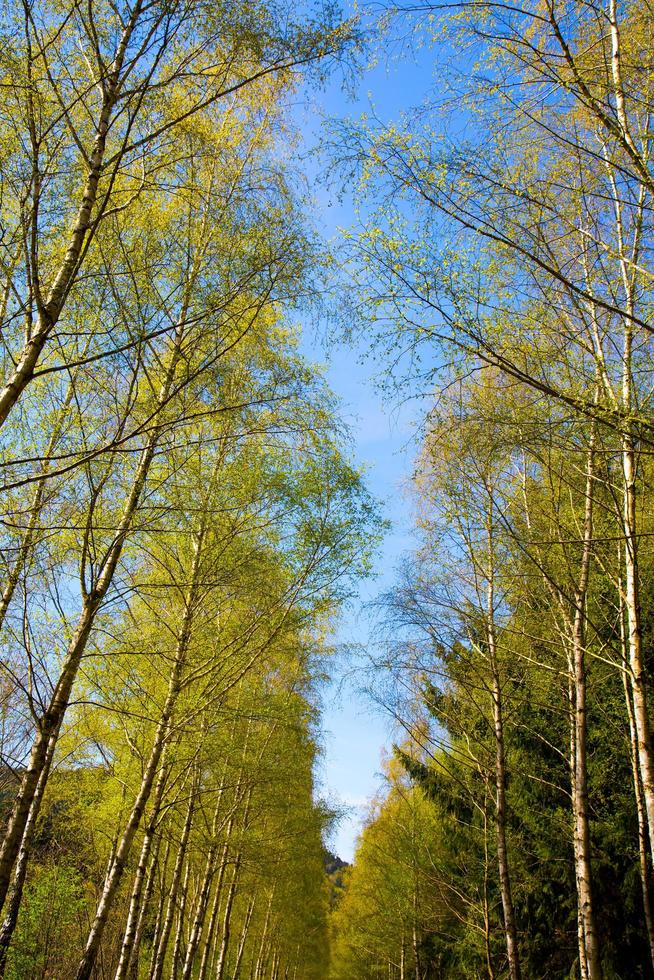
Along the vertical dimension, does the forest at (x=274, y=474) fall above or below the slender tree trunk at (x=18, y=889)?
above

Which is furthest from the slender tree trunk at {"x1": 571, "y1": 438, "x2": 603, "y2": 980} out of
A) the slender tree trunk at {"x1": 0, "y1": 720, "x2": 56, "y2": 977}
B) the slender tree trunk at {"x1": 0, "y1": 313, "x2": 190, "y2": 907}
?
the slender tree trunk at {"x1": 0, "y1": 720, "x2": 56, "y2": 977}

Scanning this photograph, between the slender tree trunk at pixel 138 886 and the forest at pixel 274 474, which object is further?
the slender tree trunk at pixel 138 886

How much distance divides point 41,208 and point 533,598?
6341mm

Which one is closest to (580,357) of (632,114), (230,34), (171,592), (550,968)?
(632,114)

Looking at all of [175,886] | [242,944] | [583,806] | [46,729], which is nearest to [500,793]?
[583,806]

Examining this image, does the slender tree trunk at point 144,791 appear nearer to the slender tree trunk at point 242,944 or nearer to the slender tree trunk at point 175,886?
the slender tree trunk at point 175,886

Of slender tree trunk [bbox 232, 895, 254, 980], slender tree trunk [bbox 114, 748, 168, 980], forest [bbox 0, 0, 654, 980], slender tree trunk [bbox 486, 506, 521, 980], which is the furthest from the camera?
slender tree trunk [bbox 232, 895, 254, 980]

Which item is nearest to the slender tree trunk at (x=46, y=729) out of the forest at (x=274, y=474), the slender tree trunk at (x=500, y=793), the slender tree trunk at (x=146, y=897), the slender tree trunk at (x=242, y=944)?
the forest at (x=274, y=474)

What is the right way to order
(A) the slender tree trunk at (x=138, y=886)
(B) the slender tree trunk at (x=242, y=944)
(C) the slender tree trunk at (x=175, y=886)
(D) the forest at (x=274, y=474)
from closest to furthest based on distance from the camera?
(D) the forest at (x=274, y=474), (A) the slender tree trunk at (x=138, y=886), (C) the slender tree trunk at (x=175, y=886), (B) the slender tree trunk at (x=242, y=944)

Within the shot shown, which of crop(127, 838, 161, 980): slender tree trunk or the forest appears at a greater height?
the forest

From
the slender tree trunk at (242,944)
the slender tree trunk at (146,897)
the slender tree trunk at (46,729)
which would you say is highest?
the slender tree trunk at (46,729)

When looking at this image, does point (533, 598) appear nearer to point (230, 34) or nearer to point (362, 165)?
point (362, 165)

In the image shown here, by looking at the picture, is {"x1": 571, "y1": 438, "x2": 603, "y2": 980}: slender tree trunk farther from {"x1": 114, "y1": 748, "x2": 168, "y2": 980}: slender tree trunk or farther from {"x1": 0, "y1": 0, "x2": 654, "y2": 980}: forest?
{"x1": 114, "y1": 748, "x2": 168, "y2": 980}: slender tree trunk

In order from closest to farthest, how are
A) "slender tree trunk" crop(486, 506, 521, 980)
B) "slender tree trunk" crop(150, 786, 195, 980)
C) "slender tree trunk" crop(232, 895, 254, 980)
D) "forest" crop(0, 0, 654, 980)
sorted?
"forest" crop(0, 0, 654, 980) → "slender tree trunk" crop(486, 506, 521, 980) → "slender tree trunk" crop(150, 786, 195, 980) → "slender tree trunk" crop(232, 895, 254, 980)
